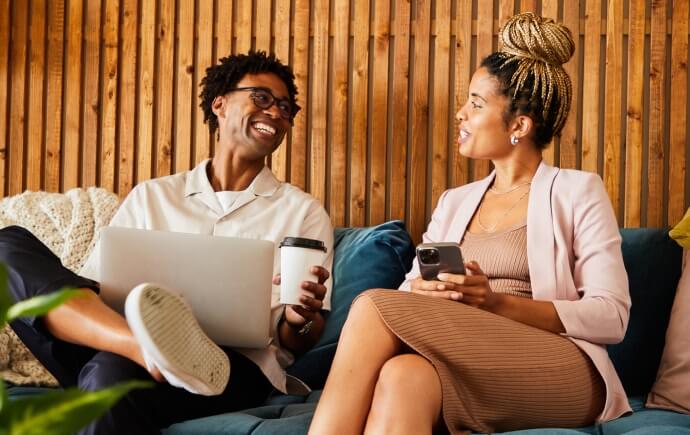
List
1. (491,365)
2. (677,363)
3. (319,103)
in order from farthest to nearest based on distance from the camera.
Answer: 1. (319,103)
2. (677,363)
3. (491,365)

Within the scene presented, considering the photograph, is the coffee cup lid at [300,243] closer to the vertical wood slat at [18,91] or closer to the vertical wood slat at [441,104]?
the vertical wood slat at [441,104]

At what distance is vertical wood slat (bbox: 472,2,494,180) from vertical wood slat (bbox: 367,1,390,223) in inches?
13.2

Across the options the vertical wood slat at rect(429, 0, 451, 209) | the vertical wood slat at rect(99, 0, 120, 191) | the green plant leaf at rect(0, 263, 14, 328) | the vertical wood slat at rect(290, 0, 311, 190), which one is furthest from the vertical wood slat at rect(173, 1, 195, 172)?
the green plant leaf at rect(0, 263, 14, 328)

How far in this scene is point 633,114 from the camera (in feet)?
9.70

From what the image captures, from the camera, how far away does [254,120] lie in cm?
276

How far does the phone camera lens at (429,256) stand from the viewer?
1.94 metres

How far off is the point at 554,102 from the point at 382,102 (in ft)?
2.69

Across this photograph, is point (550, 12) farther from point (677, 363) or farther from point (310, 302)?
point (310, 302)

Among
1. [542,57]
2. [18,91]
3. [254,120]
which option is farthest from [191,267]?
[18,91]

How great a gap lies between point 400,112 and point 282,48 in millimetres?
522

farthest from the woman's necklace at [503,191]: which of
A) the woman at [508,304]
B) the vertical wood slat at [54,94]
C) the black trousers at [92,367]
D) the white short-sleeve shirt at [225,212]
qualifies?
the vertical wood slat at [54,94]

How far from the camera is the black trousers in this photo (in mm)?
1815

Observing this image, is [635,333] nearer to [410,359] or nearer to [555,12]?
[410,359]

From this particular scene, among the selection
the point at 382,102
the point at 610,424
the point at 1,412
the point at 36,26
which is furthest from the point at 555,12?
the point at 1,412
